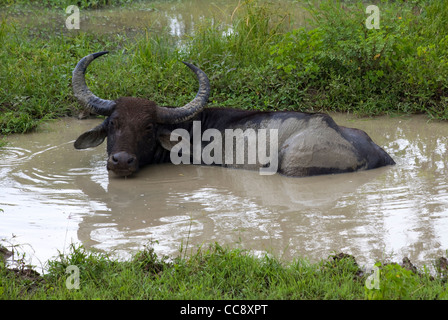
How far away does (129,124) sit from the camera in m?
Result: 5.54

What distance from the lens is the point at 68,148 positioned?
6.18 metres

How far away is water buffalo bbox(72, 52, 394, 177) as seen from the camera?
531 centimetres

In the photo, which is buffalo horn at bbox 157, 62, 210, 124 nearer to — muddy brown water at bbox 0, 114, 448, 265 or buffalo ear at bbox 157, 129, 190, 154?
buffalo ear at bbox 157, 129, 190, 154

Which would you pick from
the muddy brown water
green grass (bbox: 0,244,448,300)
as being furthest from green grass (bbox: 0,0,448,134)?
green grass (bbox: 0,244,448,300)

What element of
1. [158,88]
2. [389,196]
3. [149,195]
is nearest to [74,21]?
[158,88]

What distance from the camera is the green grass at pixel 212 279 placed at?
3.11 m

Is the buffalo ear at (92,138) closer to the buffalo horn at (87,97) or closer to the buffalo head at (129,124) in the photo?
the buffalo head at (129,124)

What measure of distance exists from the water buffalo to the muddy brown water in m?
0.13

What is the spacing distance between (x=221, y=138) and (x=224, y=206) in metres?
1.34

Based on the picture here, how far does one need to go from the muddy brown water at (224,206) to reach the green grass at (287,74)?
0.72m

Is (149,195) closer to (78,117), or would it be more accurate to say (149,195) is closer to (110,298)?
(110,298)

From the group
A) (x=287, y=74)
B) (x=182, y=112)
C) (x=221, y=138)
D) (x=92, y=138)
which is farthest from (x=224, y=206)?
(x=287, y=74)

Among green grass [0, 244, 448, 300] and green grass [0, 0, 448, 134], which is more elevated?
green grass [0, 0, 448, 134]

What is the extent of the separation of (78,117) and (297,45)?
2.62 metres
